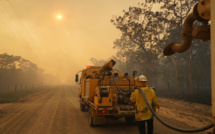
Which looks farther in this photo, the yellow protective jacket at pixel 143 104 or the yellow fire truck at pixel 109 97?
the yellow fire truck at pixel 109 97

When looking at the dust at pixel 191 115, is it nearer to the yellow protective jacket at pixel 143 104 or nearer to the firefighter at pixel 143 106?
the firefighter at pixel 143 106

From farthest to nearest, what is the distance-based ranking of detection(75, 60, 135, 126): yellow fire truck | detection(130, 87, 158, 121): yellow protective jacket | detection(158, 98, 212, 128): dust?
detection(158, 98, 212, 128): dust → detection(75, 60, 135, 126): yellow fire truck → detection(130, 87, 158, 121): yellow protective jacket

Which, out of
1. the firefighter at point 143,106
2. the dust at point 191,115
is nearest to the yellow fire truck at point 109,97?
the firefighter at point 143,106

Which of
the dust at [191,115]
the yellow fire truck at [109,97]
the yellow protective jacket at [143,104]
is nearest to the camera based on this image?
the yellow protective jacket at [143,104]

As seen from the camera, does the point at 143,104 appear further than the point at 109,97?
No

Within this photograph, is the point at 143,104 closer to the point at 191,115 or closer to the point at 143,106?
the point at 143,106

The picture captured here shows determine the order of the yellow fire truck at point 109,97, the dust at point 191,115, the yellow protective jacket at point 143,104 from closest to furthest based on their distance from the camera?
the yellow protective jacket at point 143,104
the yellow fire truck at point 109,97
the dust at point 191,115

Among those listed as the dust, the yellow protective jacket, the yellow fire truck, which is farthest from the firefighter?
the dust

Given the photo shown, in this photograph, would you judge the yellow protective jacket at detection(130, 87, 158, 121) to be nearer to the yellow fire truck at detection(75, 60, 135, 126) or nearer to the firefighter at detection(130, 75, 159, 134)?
the firefighter at detection(130, 75, 159, 134)

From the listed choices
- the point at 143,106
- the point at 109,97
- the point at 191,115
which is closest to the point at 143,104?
the point at 143,106

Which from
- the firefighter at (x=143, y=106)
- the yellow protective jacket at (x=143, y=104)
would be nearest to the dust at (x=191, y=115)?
the firefighter at (x=143, y=106)

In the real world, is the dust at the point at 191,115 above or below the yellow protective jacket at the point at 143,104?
below

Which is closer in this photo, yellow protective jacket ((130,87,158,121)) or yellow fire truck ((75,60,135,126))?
yellow protective jacket ((130,87,158,121))

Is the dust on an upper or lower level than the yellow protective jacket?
lower
